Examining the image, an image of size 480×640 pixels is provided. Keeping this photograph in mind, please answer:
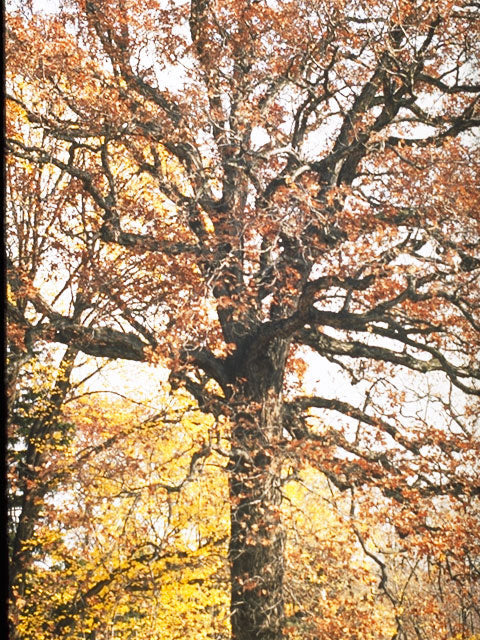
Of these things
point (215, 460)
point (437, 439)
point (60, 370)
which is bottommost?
point (437, 439)

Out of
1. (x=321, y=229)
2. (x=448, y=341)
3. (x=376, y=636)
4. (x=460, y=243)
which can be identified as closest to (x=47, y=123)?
(x=321, y=229)

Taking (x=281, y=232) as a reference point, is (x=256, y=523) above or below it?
below

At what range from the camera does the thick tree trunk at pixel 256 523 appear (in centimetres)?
835

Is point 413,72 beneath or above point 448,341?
above

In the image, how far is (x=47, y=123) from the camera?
9.31 m

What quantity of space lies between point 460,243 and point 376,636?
529cm

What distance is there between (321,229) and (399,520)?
420 centimetres

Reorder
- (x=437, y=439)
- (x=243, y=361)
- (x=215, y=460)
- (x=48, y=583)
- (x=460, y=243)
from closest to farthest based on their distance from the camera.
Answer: (x=460, y=243) < (x=437, y=439) < (x=243, y=361) < (x=48, y=583) < (x=215, y=460)

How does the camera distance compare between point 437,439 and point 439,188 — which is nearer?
point 439,188

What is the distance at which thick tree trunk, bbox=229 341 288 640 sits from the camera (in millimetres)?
8352

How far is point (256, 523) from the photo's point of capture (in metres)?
8.80

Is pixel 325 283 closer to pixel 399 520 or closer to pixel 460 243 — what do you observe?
pixel 460 243

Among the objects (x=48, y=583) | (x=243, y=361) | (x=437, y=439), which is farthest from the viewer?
(x=48, y=583)

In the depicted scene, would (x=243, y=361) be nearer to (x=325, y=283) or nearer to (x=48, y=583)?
(x=325, y=283)
